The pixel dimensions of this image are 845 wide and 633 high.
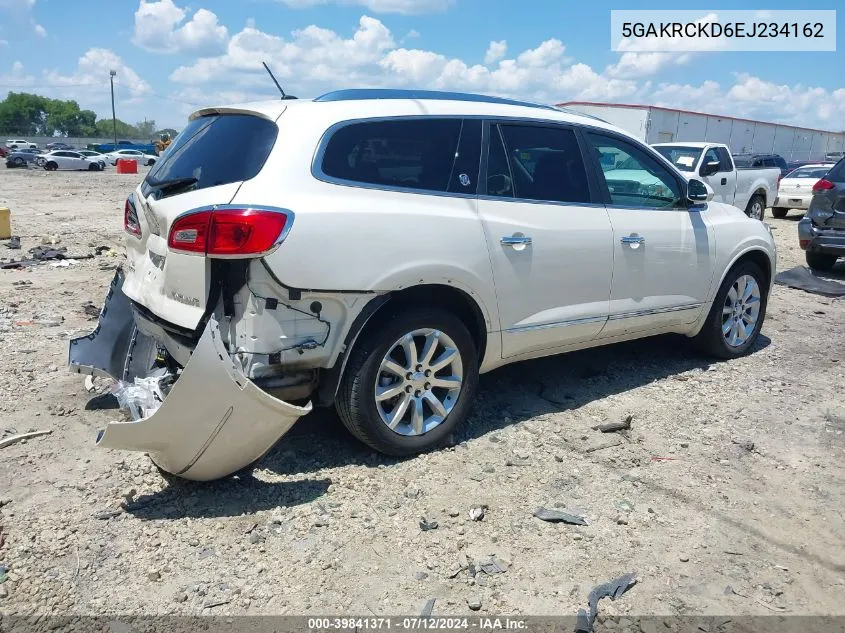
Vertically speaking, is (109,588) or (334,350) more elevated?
(334,350)

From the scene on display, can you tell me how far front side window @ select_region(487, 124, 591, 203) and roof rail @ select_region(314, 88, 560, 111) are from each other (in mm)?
268

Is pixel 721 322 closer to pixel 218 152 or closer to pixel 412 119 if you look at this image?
pixel 412 119

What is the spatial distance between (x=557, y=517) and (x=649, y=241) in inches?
87.9

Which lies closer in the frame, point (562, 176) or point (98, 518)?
point (98, 518)

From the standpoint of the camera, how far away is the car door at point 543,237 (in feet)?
13.4

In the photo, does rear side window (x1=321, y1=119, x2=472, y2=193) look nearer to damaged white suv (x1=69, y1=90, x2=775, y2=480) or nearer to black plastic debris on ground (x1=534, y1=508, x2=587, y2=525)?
damaged white suv (x1=69, y1=90, x2=775, y2=480)

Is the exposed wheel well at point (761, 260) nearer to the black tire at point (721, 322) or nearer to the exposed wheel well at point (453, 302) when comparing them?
the black tire at point (721, 322)

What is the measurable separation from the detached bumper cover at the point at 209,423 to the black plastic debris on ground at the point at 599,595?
1508 millimetres

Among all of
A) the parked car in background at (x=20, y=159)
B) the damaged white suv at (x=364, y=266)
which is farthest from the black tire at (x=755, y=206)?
the parked car in background at (x=20, y=159)

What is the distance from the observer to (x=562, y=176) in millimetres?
4488

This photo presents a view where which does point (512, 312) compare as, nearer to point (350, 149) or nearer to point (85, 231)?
point (350, 149)

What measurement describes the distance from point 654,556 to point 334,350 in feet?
5.82

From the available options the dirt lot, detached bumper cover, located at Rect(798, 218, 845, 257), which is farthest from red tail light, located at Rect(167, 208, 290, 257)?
detached bumper cover, located at Rect(798, 218, 845, 257)

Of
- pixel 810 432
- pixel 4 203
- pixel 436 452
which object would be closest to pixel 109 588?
pixel 436 452
